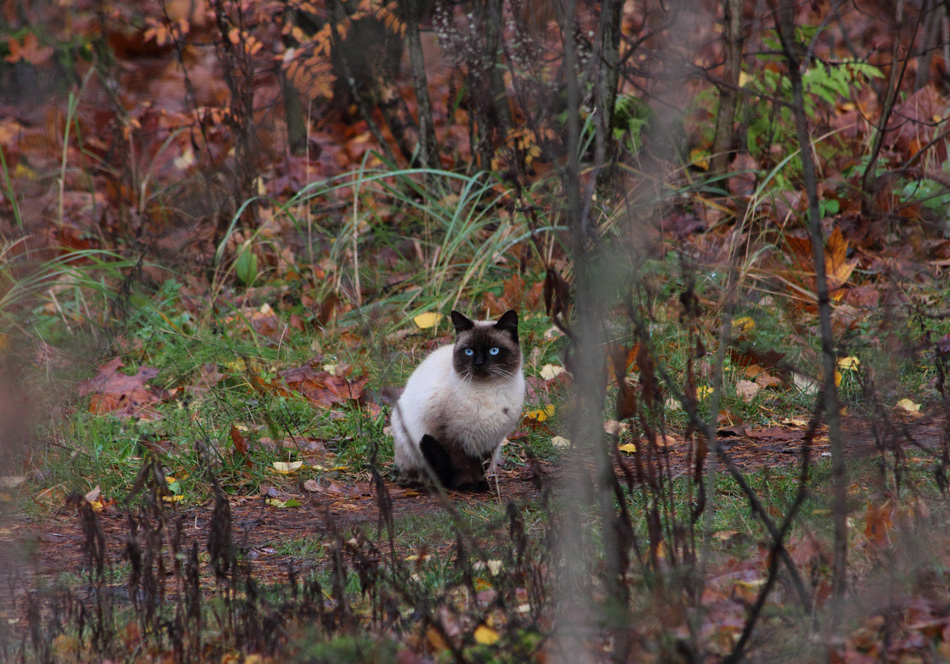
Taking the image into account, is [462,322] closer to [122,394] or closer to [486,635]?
[122,394]

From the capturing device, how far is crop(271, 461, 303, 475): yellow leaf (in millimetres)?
4320

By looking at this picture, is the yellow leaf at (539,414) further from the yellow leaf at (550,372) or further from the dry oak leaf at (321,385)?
the dry oak leaf at (321,385)

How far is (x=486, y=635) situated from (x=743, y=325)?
369 cm

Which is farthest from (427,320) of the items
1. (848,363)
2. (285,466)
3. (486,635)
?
(486,635)

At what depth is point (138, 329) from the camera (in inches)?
243

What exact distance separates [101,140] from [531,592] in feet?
25.7

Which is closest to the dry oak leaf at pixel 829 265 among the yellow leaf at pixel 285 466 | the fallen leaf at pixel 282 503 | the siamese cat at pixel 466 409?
the siamese cat at pixel 466 409

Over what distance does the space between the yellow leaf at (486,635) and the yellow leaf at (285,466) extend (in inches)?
88.6

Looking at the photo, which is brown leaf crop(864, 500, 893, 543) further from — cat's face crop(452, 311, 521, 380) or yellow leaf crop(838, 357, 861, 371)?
yellow leaf crop(838, 357, 861, 371)

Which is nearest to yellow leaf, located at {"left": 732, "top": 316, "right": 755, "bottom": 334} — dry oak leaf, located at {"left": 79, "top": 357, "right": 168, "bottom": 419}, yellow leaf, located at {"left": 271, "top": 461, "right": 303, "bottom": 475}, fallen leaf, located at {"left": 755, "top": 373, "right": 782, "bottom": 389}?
fallen leaf, located at {"left": 755, "top": 373, "right": 782, "bottom": 389}

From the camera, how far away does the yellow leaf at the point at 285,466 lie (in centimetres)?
432

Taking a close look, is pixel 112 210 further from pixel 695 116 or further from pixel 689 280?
pixel 689 280

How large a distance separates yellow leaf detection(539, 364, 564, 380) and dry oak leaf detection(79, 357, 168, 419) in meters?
2.18

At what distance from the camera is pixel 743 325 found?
216 inches
